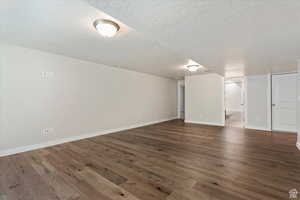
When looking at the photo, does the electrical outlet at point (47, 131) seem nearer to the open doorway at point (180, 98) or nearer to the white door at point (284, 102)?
the open doorway at point (180, 98)

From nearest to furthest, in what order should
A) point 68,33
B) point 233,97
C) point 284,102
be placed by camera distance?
point 68,33 → point 284,102 → point 233,97

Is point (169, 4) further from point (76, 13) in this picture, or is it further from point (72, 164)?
point (72, 164)

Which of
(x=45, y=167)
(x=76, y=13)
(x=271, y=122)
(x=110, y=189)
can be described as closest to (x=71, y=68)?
(x=76, y=13)

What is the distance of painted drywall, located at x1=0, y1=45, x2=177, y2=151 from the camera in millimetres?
2912

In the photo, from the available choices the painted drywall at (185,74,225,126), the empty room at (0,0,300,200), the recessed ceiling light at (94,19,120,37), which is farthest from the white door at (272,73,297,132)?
the recessed ceiling light at (94,19,120,37)

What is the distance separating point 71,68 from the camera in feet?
12.4

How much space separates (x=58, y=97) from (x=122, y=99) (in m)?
2.07

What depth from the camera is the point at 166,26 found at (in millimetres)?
1731

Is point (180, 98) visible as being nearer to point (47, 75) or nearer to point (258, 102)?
point (258, 102)

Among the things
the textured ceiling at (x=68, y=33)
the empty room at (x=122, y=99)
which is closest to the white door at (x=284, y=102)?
the empty room at (x=122, y=99)

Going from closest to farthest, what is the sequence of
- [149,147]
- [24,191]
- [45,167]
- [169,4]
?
[169,4], [24,191], [45,167], [149,147]

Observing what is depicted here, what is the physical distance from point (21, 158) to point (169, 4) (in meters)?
3.77

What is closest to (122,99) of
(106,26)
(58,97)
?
(58,97)

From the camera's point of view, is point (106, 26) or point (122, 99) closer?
point (106, 26)
